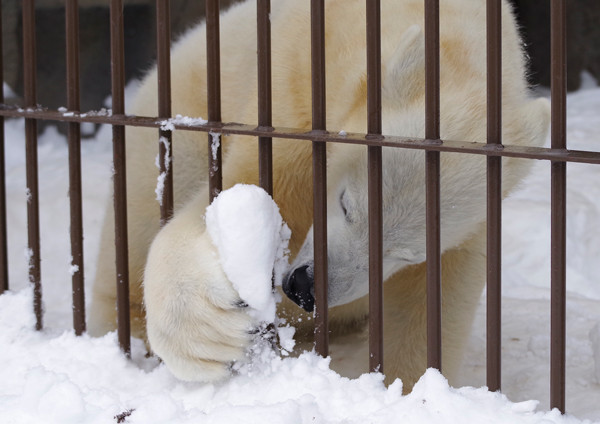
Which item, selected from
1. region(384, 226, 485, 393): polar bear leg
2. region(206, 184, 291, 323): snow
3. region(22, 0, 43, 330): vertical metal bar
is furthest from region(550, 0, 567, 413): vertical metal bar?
region(22, 0, 43, 330): vertical metal bar

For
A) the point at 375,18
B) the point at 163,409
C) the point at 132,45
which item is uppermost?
the point at 132,45

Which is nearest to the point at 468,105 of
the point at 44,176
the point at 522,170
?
the point at 522,170

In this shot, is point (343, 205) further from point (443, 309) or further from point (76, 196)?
point (76, 196)

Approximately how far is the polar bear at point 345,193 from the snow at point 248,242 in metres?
0.04

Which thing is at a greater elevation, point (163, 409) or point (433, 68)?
point (433, 68)

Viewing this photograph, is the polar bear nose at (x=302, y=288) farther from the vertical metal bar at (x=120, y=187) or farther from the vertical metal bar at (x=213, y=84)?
the vertical metal bar at (x=120, y=187)

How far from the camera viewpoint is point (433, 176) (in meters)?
1.62

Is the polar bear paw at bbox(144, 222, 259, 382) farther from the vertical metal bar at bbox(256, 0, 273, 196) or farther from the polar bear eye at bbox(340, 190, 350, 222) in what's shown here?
the polar bear eye at bbox(340, 190, 350, 222)

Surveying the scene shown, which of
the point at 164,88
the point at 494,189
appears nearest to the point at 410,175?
the point at 494,189

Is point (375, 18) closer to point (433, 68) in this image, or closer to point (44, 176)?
point (433, 68)

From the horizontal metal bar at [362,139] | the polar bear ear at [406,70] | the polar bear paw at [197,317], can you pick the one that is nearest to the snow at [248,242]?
the polar bear paw at [197,317]

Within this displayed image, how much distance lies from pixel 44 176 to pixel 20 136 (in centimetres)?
102

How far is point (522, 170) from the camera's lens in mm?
2207

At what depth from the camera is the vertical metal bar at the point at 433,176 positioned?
5.21 ft
